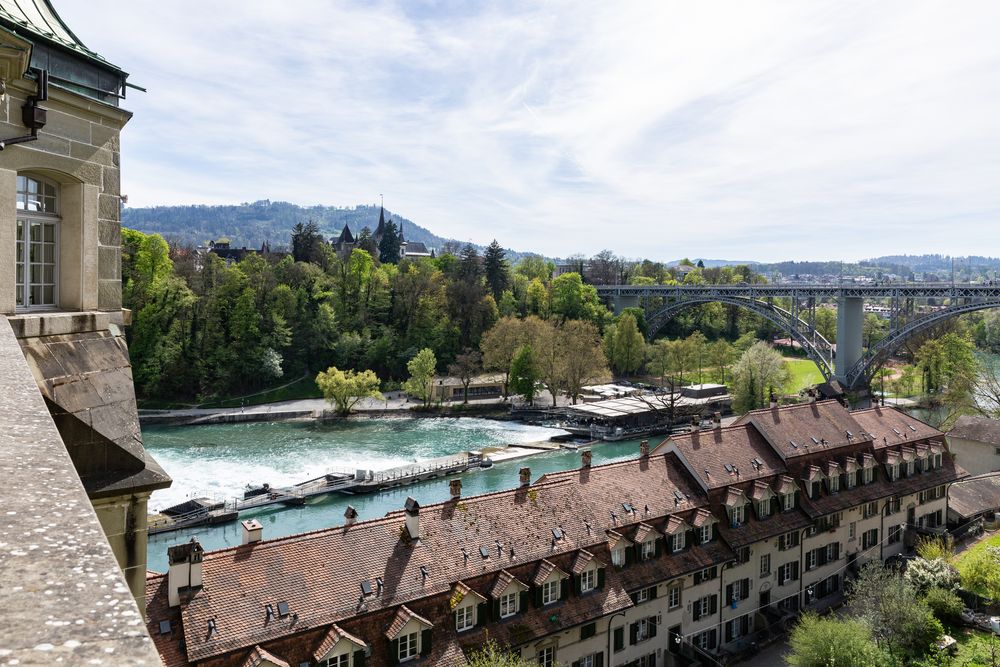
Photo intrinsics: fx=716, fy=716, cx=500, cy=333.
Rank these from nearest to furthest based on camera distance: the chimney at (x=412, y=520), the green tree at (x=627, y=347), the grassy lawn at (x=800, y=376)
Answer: the chimney at (x=412, y=520) → the grassy lawn at (x=800, y=376) → the green tree at (x=627, y=347)

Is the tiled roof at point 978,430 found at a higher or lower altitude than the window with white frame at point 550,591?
higher

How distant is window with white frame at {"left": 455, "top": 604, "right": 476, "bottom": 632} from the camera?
15.4 metres

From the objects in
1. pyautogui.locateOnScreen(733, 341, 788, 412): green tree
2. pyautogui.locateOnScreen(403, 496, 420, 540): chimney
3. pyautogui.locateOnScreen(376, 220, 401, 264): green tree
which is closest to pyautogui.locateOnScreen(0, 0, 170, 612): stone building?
pyautogui.locateOnScreen(403, 496, 420, 540): chimney

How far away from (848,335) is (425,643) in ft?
169

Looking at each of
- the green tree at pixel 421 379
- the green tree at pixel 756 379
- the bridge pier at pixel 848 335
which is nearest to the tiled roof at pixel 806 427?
the green tree at pixel 756 379

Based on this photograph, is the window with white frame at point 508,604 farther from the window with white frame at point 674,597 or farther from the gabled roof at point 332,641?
the window with white frame at point 674,597

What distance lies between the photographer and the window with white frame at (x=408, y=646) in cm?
1421

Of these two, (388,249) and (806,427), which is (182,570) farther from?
(388,249)

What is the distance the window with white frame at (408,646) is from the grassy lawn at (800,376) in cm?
5147

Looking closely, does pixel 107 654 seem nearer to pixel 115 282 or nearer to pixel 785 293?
pixel 115 282

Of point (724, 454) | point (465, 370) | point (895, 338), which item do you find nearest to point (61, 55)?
point (724, 454)

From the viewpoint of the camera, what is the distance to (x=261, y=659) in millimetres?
12648

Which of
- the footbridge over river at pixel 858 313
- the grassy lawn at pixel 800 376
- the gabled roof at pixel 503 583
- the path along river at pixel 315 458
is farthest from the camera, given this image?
the grassy lawn at pixel 800 376

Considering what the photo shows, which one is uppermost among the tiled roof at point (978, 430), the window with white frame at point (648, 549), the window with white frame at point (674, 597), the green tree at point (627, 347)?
the green tree at point (627, 347)
